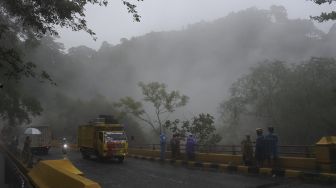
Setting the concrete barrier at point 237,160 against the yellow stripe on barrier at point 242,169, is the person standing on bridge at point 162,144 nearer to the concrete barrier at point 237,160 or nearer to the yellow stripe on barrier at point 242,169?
the concrete barrier at point 237,160

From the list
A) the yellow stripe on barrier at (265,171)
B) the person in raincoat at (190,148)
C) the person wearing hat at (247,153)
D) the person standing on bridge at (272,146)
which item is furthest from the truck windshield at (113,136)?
the person standing on bridge at (272,146)

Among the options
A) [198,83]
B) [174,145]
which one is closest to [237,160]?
[174,145]

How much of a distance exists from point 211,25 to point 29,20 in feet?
356

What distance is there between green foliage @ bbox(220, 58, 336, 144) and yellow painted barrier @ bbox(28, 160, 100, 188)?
31121mm

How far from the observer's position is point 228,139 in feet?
172

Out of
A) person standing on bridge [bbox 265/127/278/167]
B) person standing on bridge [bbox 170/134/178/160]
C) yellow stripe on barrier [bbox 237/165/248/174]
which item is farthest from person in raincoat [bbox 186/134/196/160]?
person standing on bridge [bbox 265/127/278/167]

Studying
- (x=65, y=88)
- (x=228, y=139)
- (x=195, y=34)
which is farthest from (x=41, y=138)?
(x=195, y=34)

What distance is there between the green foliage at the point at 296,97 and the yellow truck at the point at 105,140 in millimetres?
19983

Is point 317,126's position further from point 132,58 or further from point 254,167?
point 132,58

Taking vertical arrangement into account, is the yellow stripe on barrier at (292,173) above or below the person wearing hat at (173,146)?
below

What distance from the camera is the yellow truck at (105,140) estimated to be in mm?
27484

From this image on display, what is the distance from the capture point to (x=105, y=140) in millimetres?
27672

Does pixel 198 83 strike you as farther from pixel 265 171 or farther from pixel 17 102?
pixel 265 171

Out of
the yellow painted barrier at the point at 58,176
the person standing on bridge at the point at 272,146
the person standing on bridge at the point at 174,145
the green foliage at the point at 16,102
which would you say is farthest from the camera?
the green foliage at the point at 16,102
